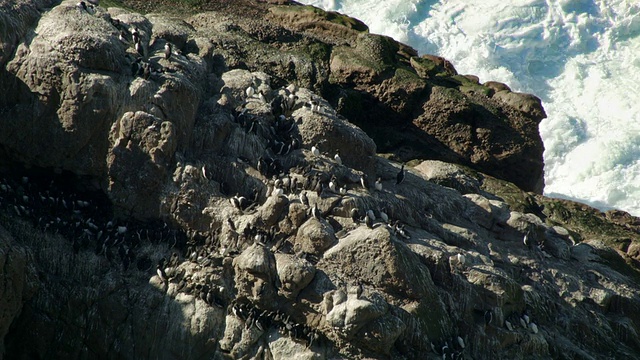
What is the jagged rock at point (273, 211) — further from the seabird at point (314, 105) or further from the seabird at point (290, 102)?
the seabird at point (290, 102)

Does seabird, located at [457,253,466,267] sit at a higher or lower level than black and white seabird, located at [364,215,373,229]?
higher

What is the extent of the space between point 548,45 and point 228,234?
40512 mm

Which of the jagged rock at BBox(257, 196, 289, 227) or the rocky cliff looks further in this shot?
the jagged rock at BBox(257, 196, 289, 227)

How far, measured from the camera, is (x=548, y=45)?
5612cm

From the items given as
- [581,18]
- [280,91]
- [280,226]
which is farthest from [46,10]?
[581,18]

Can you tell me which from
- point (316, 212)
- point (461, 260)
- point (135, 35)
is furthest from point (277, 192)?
point (135, 35)

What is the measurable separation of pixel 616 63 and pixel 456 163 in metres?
29.1

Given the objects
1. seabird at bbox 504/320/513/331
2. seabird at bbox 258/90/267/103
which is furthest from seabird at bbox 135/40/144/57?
seabird at bbox 504/320/513/331

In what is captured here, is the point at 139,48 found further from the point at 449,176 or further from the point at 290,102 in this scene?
the point at 449,176

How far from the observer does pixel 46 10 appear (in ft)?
78.9

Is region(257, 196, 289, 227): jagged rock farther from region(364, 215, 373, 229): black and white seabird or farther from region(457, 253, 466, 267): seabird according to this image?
region(457, 253, 466, 267): seabird

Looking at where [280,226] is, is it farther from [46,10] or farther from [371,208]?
[46,10]

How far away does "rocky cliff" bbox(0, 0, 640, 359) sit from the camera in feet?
65.8

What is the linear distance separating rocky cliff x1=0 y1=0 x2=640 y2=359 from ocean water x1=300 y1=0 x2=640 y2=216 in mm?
28127
